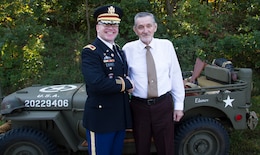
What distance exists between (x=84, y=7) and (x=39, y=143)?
20.0ft

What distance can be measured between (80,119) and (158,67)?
4.38 feet

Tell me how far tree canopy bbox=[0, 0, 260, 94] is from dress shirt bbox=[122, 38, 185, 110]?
12.4 feet

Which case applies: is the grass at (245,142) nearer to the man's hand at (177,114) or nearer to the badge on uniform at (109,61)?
the man's hand at (177,114)

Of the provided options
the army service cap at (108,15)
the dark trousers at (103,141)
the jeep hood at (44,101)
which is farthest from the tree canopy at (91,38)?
the army service cap at (108,15)

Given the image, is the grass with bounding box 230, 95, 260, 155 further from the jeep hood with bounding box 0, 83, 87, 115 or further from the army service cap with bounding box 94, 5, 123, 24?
the army service cap with bounding box 94, 5, 123, 24

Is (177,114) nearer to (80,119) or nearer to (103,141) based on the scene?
(103,141)

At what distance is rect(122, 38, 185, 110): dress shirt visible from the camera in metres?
3.00

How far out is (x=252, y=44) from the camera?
712cm

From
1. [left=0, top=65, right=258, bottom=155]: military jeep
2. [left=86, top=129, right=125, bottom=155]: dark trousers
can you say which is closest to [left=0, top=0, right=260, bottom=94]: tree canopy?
[left=0, top=65, right=258, bottom=155]: military jeep

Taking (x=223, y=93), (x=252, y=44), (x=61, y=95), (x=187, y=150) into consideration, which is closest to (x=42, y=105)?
(x=61, y=95)

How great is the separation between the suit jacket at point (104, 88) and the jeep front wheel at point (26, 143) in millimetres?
1014

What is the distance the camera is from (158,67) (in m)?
3.00

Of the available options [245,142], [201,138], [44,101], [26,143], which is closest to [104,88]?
[44,101]

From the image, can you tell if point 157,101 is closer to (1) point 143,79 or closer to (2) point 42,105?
(1) point 143,79
